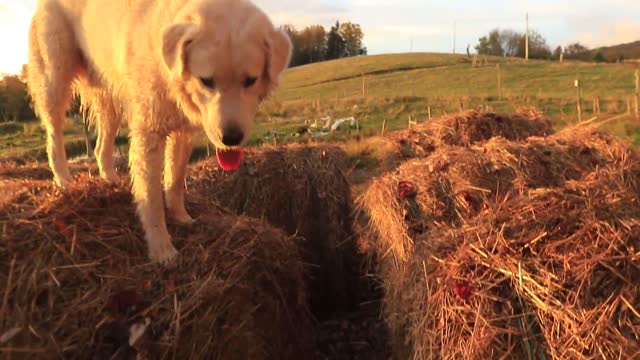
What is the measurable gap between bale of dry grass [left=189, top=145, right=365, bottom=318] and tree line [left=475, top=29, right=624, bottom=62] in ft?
249

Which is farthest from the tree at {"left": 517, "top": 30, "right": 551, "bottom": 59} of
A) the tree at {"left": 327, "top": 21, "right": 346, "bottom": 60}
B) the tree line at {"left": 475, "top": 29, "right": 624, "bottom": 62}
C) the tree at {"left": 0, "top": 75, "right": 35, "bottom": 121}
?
the tree at {"left": 0, "top": 75, "right": 35, "bottom": 121}

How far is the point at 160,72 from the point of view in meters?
3.86

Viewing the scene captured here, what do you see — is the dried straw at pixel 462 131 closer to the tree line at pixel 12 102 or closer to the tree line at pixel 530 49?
the tree line at pixel 12 102

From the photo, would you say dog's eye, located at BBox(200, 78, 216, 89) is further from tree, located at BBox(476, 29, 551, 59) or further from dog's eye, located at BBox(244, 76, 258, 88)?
tree, located at BBox(476, 29, 551, 59)

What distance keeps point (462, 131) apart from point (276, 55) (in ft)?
20.6

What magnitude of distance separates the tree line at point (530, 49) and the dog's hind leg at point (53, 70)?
258ft

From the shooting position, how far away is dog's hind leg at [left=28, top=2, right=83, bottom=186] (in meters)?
5.20

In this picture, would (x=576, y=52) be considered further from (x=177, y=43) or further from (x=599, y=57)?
(x=177, y=43)

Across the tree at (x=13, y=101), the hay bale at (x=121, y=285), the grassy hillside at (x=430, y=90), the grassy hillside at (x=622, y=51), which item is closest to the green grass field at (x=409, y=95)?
the grassy hillside at (x=430, y=90)

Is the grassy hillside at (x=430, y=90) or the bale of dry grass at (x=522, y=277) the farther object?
the grassy hillside at (x=430, y=90)

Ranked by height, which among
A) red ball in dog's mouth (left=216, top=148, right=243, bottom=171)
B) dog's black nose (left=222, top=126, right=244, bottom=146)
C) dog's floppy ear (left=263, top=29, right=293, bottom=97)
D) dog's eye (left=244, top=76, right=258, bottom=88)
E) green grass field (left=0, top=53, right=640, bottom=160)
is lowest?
green grass field (left=0, top=53, right=640, bottom=160)

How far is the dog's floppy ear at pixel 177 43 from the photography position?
3.48m

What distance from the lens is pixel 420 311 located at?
3.95 meters

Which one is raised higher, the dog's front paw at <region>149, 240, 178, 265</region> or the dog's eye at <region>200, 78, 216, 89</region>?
the dog's eye at <region>200, 78, 216, 89</region>
